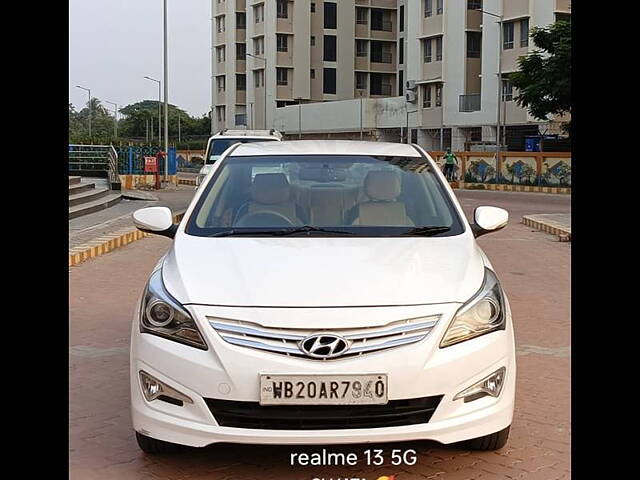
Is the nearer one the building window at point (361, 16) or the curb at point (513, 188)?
the curb at point (513, 188)

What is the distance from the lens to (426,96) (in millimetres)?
53594

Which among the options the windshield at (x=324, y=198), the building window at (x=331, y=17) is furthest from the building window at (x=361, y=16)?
the windshield at (x=324, y=198)

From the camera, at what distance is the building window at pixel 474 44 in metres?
50.6

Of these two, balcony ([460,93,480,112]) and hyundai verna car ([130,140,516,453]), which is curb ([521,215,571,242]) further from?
balcony ([460,93,480,112])

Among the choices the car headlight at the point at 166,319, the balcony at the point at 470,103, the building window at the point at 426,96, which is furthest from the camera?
the building window at the point at 426,96

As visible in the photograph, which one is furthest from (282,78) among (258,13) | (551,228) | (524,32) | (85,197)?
(551,228)

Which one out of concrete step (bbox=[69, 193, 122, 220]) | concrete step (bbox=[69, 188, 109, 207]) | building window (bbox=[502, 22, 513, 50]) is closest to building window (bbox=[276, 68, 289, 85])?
building window (bbox=[502, 22, 513, 50])

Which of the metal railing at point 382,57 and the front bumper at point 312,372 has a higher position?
the metal railing at point 382,57

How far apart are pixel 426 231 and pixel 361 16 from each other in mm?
68922

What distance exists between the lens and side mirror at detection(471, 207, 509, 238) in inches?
208

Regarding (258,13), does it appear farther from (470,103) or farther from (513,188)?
(513,188)

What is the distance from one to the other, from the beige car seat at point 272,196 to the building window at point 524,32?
42268 millimetres

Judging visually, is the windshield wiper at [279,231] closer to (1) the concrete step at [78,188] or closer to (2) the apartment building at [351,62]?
(1) the concrete step at [78,188]
